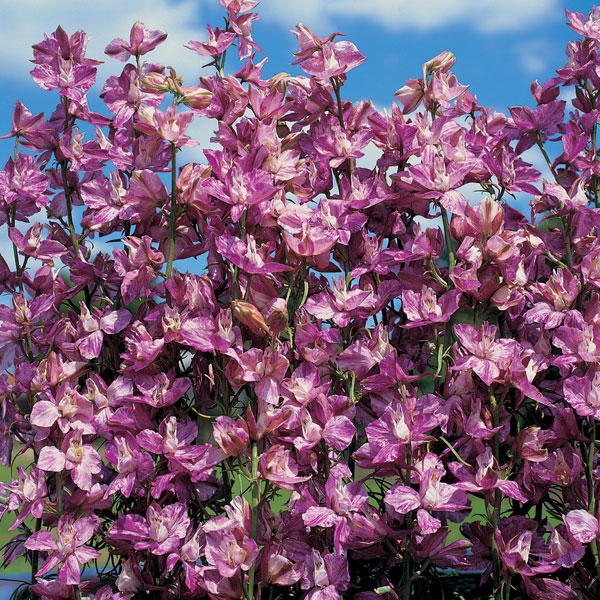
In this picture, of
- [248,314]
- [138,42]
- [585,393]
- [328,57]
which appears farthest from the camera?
[138,42]

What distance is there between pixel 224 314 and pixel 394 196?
1.22 ft

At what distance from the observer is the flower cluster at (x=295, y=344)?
4.23 feet

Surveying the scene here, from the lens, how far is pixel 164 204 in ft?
4.72

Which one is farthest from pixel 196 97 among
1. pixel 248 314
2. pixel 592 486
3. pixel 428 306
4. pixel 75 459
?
pixel 592 486

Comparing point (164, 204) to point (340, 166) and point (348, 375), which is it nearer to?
point (340, 166)

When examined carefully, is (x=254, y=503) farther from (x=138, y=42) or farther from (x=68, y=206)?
(x=138, y=42)

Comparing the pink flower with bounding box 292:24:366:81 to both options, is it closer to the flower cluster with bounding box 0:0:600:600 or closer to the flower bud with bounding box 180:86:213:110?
the flower cluster with bounding box 0:0:600:600

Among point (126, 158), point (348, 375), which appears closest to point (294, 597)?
point (348, 375)

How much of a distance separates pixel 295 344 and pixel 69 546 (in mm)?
542

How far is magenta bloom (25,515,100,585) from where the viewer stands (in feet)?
4.57

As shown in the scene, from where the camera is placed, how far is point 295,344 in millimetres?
1412

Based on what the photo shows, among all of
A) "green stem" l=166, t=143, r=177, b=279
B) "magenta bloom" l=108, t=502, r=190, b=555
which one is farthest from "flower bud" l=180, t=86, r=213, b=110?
"magenta bloom" l=108, t=502, r=190, b=555

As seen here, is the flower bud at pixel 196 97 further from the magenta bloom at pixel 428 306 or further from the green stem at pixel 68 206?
the magenta bloom at pixel 428 306

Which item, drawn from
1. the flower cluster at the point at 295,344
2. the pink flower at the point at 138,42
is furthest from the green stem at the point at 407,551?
the pink flower at the point at 138,42
